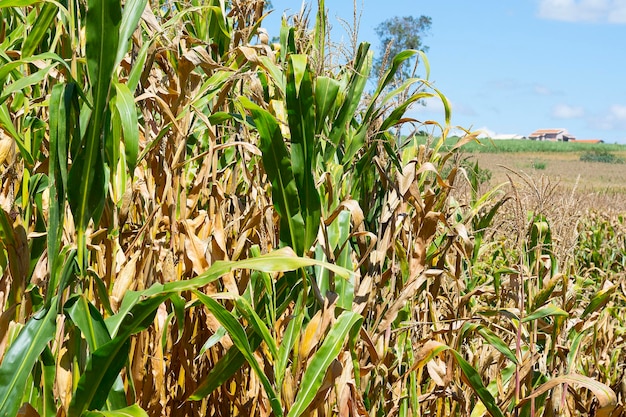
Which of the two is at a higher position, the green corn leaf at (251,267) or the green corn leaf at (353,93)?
the green corn leaf at (353,93)

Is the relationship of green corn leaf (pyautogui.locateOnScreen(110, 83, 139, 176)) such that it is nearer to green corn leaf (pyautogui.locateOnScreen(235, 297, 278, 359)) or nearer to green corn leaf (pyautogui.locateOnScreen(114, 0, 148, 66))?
green corn leaf (pyautogui.locateOnScreen(114, 0, 148, 66))

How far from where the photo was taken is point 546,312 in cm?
171

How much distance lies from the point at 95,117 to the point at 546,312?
45.7 inches

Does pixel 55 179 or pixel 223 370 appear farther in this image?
pixel 223 370

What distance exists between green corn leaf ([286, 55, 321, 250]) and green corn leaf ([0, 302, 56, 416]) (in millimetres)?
543

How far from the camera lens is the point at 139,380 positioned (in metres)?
1.47

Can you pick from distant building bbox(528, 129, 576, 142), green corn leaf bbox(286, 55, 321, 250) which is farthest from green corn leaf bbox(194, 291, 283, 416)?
distant building bbox(528, 129, 576, 142)

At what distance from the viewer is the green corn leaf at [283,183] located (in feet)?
4.55

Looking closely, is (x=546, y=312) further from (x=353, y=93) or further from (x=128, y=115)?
(x=128, y=115)

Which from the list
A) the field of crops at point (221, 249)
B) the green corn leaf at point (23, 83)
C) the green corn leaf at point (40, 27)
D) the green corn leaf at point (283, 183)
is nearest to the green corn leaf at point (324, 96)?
the field of crops at point (221, 249)

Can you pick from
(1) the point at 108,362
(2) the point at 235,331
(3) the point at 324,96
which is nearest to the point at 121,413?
(1) the point at 108,362

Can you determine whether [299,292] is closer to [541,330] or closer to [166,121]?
[166,121]

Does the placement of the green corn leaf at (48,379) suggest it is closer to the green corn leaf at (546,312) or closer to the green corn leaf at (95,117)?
the green corn leaf at (95,117)

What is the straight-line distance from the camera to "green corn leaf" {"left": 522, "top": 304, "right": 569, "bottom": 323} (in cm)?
→ 169
